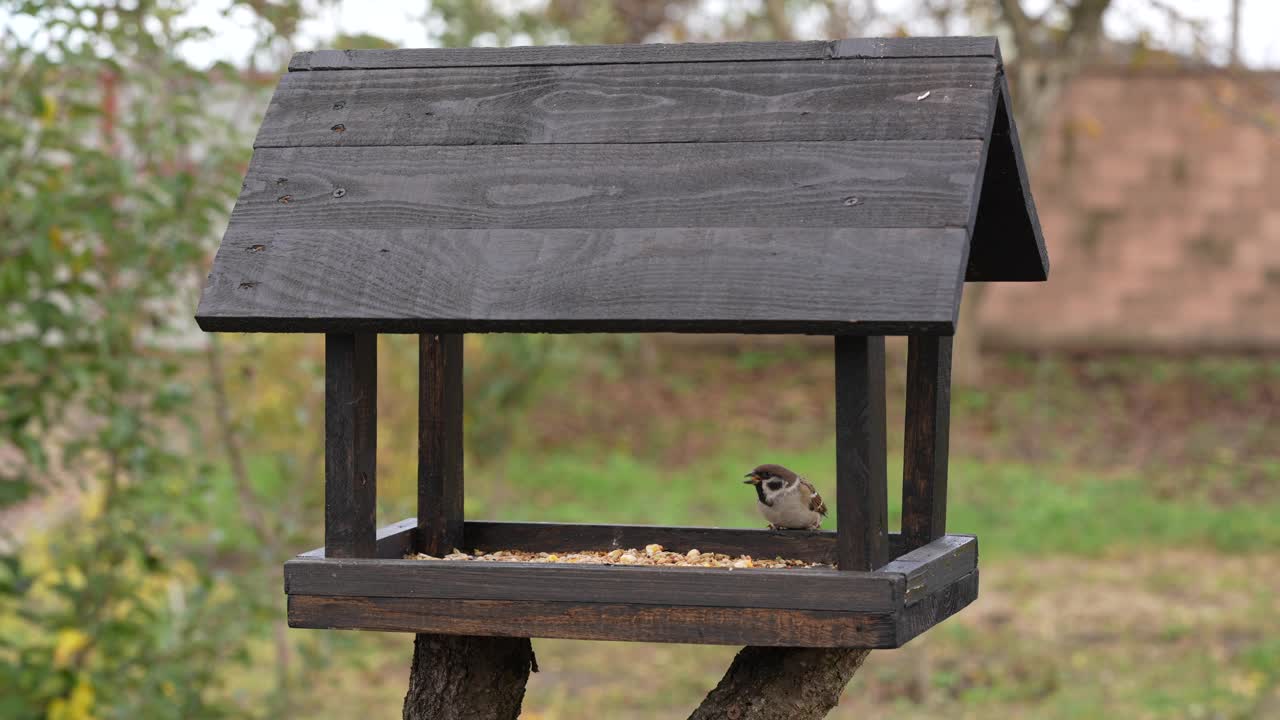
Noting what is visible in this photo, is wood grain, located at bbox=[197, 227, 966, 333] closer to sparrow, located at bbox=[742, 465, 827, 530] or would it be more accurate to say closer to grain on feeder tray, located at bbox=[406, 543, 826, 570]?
grain on feeder tray, located at bbox=[406, 543, 826, 570]

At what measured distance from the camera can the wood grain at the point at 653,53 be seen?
2730 millimetres

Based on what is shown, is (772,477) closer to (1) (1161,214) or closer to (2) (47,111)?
(2) (47,111)

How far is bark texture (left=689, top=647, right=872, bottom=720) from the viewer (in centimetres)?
293

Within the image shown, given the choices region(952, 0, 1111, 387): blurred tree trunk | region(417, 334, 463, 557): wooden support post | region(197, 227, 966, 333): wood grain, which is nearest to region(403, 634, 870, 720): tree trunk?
region(417, 334, 463, 557): wooden support post

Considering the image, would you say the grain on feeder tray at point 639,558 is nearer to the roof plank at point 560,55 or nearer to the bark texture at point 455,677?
the bark texture at point 455,677

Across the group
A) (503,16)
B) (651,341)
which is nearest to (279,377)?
(503,16)

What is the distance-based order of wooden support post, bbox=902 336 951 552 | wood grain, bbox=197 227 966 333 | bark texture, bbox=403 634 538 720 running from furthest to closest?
wooden support post, bbox=902 336 951 552 < bark texture, bbox=403 634 538 720 < wood grain, bbox=197 227 966 333

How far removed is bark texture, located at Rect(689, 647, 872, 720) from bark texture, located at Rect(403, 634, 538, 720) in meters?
0.45

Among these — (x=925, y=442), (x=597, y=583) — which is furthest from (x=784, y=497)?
(x=597, y=583)

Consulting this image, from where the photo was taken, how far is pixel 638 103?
2.80 m

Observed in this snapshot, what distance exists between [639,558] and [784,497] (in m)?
0.38

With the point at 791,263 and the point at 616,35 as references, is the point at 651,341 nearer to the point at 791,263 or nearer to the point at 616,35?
the point at 616,35

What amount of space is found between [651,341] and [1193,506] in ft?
18.6

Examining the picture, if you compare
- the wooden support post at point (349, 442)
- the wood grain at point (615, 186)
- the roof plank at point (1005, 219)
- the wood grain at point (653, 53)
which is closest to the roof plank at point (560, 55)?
the wood grain at point (653, 53)
